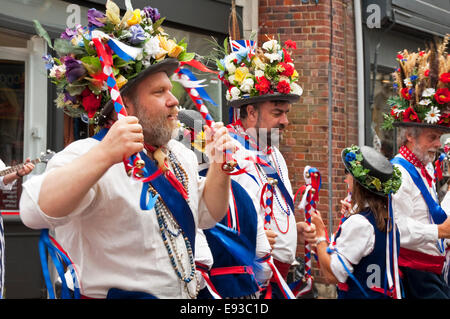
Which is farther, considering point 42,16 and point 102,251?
point 42,16

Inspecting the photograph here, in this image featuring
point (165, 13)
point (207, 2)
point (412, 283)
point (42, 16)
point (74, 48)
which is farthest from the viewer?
point (207, 2)

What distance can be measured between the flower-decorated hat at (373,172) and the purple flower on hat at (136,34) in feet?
7.06

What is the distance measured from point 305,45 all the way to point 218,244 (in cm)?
577

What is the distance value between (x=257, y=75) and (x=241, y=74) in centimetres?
13

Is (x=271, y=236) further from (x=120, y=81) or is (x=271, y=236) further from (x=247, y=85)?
(x=120, y=81)

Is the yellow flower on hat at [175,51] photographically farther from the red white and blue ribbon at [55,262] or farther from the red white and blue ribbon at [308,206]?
the red white and blue ribbon at [308,206]

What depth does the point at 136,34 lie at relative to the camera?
3.02 m

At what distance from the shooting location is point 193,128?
4.51 meters

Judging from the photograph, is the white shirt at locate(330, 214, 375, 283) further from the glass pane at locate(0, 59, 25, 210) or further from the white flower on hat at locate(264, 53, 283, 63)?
the glass pane at locate(0, 59, 25, 210)

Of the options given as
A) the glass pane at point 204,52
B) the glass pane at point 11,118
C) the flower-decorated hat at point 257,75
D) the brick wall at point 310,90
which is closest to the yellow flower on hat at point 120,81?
the flower-decorated hat at point 257,75

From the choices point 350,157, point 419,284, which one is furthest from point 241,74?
point 419,284

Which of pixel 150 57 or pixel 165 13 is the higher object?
pixel 165 13

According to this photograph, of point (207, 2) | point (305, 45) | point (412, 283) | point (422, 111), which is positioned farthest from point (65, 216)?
point (305, 45)

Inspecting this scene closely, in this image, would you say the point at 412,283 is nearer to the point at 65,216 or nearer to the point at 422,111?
the point at 422,111
